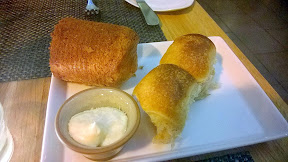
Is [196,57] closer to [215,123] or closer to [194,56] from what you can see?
[194,56]

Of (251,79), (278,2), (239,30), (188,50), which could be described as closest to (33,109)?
(188,50)

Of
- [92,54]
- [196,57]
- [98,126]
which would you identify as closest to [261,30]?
[196,57]

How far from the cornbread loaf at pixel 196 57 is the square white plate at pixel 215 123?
7 centimetres

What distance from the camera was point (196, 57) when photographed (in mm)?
847

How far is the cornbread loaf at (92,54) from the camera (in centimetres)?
82

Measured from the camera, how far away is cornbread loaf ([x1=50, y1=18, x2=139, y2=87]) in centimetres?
82

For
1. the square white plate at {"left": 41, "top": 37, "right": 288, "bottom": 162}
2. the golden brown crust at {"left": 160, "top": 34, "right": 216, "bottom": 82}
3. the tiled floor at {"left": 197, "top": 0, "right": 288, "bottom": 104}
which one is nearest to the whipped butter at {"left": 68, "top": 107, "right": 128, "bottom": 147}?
the square white plate at {"left": 41, "top": 37, "right": 288, "bottom": 162}

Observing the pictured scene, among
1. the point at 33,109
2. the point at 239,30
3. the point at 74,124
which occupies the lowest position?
the point at 239,30

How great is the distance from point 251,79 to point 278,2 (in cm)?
270

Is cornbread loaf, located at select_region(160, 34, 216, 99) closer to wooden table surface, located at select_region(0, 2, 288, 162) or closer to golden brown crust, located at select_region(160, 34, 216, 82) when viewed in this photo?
golden brown crust, located at select_region(160, 34, 216, 82)

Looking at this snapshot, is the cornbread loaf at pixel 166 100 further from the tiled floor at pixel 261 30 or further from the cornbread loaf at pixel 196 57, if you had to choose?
the tiled floor at pixel 261 30

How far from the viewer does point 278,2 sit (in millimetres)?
3080

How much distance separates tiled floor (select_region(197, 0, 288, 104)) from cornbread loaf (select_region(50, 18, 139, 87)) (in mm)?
1579

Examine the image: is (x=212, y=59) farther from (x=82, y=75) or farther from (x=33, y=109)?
(x=33, y=109)
